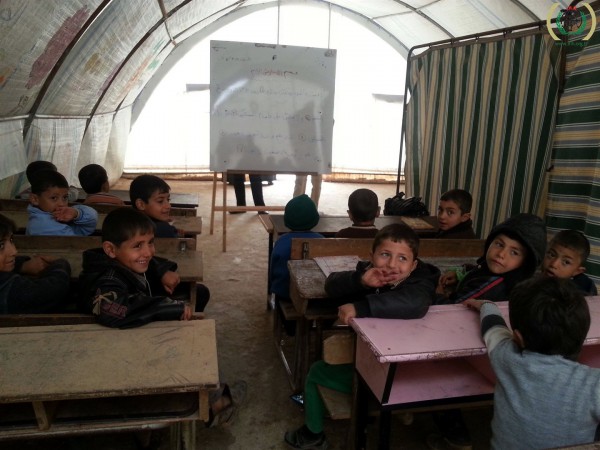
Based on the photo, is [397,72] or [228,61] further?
[397,72]

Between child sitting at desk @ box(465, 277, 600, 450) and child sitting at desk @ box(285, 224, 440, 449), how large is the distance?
394 mm

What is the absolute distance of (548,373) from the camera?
4.15 ft

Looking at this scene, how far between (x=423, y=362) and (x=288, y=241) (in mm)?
1187

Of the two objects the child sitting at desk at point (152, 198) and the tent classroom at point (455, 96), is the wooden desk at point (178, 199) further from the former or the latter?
the child sitting at desk at point (152, 198)

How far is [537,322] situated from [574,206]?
226 cm

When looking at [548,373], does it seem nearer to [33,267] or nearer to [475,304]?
[475,304]

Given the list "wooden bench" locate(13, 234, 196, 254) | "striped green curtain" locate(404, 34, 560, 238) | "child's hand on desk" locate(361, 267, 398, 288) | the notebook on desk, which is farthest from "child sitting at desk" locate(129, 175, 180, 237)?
"striped green curtain" locate(404, 34, 560, 238)

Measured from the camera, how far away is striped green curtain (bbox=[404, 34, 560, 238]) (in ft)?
12.1

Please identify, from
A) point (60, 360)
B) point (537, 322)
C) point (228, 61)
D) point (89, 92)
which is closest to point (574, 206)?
point (537, 322)

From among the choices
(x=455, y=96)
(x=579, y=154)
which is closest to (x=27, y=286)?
(x=579, y=154)

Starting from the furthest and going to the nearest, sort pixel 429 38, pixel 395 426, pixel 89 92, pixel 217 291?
1. pixel 429 38
2. pixel 89 92
3. pixel 217 291
4. pixel 395 426

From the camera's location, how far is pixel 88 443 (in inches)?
80.8

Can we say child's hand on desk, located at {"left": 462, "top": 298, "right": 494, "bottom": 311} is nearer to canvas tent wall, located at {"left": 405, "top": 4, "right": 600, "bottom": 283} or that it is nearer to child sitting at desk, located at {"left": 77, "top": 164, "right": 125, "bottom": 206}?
canvas tent wall, located at {"left": 405, "top": 4, "right": 600, "bottom": 283}

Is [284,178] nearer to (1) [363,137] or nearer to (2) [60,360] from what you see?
(1) [363,137]
